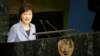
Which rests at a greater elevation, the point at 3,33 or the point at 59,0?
the point at 59,0

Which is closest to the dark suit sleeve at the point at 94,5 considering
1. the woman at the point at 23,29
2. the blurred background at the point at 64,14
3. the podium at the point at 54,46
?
the blurred background at the point at 64,14

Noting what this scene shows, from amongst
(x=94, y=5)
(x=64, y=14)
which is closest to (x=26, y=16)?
(x=94, y=5)

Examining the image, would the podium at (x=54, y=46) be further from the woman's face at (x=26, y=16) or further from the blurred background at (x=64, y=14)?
the blurred background at (x=64, y=14)

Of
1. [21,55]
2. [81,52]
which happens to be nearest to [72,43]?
[81,52]

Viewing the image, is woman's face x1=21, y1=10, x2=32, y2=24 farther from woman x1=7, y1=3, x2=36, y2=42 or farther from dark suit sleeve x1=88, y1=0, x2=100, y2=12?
dark suit sleeve x1=88, y1=0, x2=100, y2=12

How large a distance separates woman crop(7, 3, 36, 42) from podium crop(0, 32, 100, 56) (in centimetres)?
51

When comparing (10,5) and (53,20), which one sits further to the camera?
(53,20)

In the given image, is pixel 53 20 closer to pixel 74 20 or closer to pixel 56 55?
pixel 74 20

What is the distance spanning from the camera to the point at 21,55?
477 centimetres

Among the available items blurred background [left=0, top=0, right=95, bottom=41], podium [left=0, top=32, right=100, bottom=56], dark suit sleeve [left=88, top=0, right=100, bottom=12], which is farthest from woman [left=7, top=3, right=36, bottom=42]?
blurred background [left=0, top=0, right=95, bottom=41]

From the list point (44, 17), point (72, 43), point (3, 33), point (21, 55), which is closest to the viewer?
point (21, 55)

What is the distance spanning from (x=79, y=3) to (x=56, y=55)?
3470 millimetres

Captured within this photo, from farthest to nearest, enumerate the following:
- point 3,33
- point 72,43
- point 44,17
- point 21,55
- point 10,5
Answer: point 44,17
point 10,5
point 3,33
point 72,43
point 21,55

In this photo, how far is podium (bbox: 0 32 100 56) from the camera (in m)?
4.68
